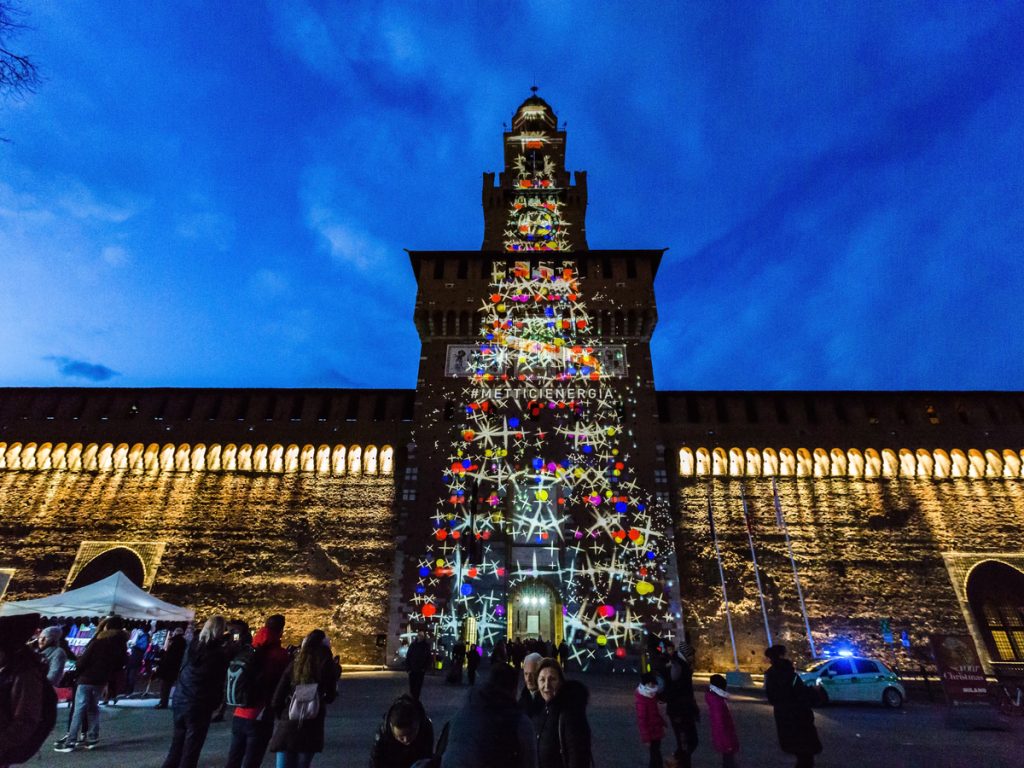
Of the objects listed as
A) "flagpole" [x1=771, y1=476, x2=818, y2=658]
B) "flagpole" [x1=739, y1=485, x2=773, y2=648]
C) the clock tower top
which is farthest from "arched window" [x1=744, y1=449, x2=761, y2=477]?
the clock tower top

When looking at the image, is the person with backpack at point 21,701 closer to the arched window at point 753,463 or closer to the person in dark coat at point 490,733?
the person in dark coat at point 490,733

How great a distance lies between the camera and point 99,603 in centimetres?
1198

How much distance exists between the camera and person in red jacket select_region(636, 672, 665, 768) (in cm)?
589

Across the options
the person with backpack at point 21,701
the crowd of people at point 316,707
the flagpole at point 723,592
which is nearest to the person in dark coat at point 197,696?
the crowd of people at point 316,707

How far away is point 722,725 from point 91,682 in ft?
25.6

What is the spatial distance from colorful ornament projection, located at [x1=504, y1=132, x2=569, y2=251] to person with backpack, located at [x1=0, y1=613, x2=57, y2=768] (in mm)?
24984

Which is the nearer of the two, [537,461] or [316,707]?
[316,707]

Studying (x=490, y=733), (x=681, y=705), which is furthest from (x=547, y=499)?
(x=490, y=733)

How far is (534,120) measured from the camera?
3259 centimetres

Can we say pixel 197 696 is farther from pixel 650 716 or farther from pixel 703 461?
pixel 703 461

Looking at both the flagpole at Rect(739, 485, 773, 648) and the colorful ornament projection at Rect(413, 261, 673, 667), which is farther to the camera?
the flagpole at Rect(739, 485, 773, 648)

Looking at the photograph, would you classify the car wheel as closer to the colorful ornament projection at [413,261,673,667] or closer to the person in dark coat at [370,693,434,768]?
the colorful ornament projection at [413,261,673,667]

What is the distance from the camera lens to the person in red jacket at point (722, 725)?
222 inches

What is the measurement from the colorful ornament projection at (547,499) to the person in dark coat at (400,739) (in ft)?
53.6
